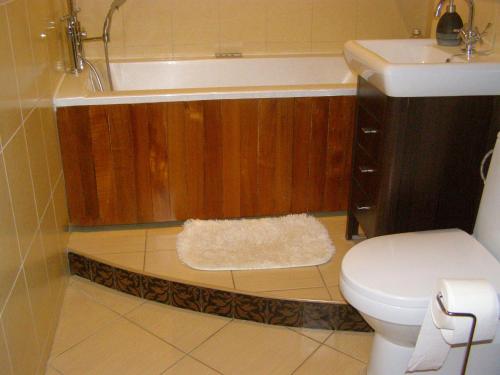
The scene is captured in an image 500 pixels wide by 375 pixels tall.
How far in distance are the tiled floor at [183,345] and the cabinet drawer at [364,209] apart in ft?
1.35

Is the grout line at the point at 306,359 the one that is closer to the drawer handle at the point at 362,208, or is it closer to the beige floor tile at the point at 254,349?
the beige floor tile at the point at 254,349

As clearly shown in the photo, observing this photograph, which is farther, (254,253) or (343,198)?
(343,198)

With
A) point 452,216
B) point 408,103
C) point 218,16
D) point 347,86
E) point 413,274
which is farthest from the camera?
point 218,16

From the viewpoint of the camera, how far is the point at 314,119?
8.32 feet

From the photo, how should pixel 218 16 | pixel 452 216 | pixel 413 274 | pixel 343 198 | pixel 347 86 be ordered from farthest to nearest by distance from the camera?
pixel 218 16
pixel 343 198
pixel 347 86
pixel 452 216
pixel 413 274

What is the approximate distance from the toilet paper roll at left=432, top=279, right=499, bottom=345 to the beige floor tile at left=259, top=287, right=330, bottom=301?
0.81 m

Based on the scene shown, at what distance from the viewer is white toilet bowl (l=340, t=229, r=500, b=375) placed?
1.53 meters

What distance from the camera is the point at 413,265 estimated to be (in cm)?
163

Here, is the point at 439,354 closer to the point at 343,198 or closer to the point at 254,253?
the point at 254,253

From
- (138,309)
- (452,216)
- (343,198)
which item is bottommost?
(138,309)

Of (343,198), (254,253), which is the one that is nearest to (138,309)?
(254,253)

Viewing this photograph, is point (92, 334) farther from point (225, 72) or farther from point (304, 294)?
point (225, 72)

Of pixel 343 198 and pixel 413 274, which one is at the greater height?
pixel 413 274

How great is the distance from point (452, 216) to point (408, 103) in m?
0.50
